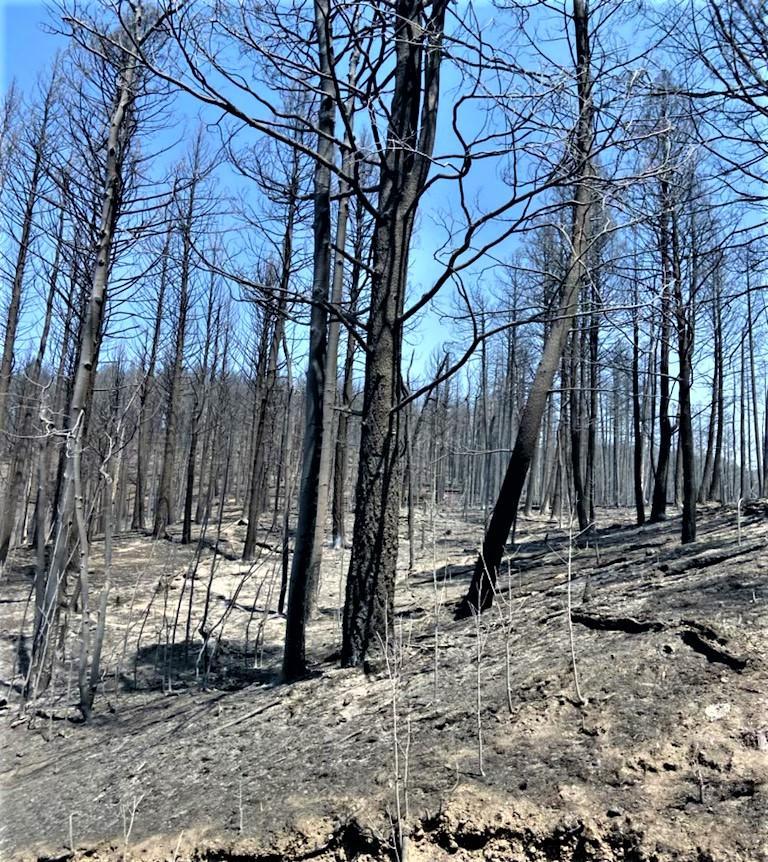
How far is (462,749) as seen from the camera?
10.9 feet

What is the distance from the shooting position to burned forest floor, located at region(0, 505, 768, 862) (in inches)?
106

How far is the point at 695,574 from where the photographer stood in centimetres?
561

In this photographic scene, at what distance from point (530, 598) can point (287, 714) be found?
2.80 meters

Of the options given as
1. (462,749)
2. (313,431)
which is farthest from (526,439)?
(462,749)

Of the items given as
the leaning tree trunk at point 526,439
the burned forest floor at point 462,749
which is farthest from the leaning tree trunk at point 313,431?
the leaning tree trunk at point 526,439

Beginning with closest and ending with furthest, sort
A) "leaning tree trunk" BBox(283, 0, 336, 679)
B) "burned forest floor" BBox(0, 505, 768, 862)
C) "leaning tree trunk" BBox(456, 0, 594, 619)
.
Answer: "burned forest floor" BBox(0, 505, 768, 862) → "leaning tree trunk" BBox(283, 0, 336, 679) → "leaning tree trunk" BBox(456, 0, 594, 619)

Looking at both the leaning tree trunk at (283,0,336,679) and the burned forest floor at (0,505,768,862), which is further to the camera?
the leaning tree trunk at (283,0,336,679)

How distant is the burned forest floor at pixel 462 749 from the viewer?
8.82 feet

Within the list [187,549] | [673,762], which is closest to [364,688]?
[673,762]

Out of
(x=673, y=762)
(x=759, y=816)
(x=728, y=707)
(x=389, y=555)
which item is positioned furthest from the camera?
(x=389, y=555)

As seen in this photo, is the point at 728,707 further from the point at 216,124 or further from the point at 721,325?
the point at 721,325

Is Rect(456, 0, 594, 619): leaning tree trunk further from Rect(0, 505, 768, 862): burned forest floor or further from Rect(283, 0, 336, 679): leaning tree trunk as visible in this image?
Rect(283, 0, 336, 679): leaning tree trunk

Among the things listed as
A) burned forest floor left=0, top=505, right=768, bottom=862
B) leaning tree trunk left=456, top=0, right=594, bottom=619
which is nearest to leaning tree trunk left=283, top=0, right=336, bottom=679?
burned forest floor left=0, top=505, right=768, bottom=862

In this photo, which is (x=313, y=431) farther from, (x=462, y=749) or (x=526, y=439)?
(x=462, y=749)
